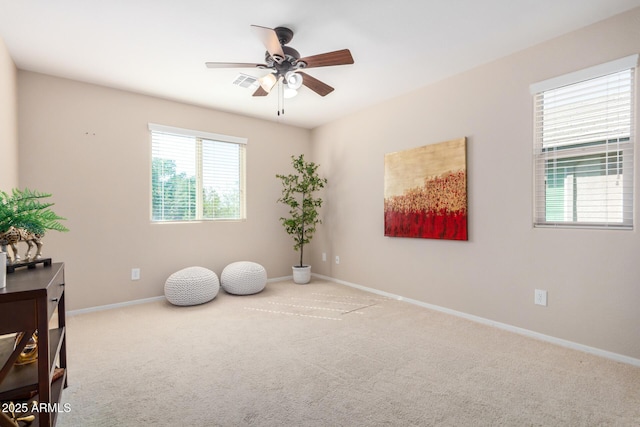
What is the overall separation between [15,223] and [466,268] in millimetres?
3424

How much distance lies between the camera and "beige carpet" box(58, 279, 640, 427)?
5.48 ft

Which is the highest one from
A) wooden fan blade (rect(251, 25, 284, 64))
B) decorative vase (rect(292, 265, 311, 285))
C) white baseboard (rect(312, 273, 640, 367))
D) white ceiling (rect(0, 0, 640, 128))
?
white ceiling (rect(0, 0, 640, 128))

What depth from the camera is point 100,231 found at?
139 inches

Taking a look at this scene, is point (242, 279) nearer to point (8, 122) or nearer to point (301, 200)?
point (301, 200)

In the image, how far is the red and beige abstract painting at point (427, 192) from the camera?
323 centimetres

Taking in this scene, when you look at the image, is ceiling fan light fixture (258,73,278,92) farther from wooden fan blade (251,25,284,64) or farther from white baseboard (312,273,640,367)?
white baseboard (312,273,640,367)

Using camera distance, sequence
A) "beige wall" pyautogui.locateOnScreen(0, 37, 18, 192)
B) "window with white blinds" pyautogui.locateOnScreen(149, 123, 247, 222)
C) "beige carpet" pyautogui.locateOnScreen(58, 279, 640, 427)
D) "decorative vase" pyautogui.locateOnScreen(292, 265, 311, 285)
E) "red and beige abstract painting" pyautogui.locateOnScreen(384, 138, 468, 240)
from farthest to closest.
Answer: "decorative vase" pyautogui.locateOnScreen(292, 265, 311, 285) → "window with white blinds" pyautogui.locateOnScreen(149, 123, 247, 222) → "red and beige abstract painting" pyautogui.locateOnScreen(384, 138, 468, 240) → "beige wall" pyautogui.locateOnScreen(0, 37, 18, 192) → "beige carpet" pyautogui.locateOnScreen(58, 279, 640, 427)

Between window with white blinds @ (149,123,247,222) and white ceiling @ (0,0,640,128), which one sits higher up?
white ceiling @ (0,0,640,128)

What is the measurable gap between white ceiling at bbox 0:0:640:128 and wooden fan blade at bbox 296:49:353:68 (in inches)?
10.1

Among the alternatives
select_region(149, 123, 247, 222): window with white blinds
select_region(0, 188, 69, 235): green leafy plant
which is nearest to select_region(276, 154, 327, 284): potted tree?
select_region(149, 123, 247, 222): window with white blinds

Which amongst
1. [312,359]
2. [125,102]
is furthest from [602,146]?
[125,102]

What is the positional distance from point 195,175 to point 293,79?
222 cm

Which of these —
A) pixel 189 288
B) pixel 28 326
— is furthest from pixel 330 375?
pixel 189 288

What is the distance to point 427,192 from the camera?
3516mm
